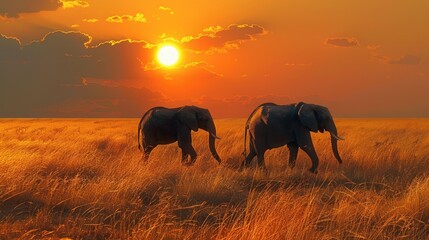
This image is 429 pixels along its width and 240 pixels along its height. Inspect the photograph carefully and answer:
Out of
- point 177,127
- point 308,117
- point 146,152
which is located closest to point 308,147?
point 308,117

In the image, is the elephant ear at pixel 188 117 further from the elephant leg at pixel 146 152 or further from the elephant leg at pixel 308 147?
the elephant leg at pixel 308 147

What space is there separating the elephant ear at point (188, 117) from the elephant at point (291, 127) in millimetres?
1532

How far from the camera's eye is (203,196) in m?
7.98

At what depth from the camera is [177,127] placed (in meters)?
13.3

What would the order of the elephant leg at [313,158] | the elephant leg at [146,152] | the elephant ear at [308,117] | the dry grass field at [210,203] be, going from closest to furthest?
1. the dry grass field at [210,203]
2. the elephant leg at [313,158]
3. the elephant ear at [308,117]
4. the elephant leg at [146,152]

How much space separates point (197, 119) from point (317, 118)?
337 cm

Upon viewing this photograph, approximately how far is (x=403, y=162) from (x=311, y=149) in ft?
10.5

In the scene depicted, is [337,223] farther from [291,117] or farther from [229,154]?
[229,154]

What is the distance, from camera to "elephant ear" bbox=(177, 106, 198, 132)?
13.0 meters

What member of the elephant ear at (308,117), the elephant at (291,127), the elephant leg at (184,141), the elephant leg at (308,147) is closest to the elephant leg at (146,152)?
the elephant leg at (184,141)

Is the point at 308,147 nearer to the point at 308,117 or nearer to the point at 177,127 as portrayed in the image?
the point at 308,117

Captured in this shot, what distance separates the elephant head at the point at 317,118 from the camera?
37.6 feet

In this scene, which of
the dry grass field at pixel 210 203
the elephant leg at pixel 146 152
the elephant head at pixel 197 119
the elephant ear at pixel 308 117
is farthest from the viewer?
the elephant leg at pixel 146 152

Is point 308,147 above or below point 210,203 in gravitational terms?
above
